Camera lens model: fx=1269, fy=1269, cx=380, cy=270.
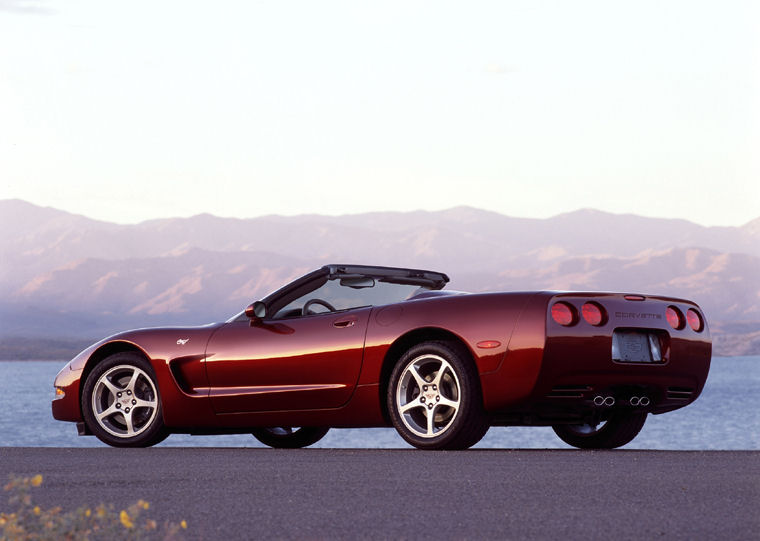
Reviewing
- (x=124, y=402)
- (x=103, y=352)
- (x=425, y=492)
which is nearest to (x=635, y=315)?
(x=425, y=492)

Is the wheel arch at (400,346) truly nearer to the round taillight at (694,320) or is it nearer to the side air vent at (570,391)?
the side air vent at (570,391)

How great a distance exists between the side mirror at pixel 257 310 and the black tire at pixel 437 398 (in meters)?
1.32

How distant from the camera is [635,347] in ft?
27.0

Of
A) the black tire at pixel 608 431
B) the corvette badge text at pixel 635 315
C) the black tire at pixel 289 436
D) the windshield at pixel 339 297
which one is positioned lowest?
the black tire at pixel 289 436

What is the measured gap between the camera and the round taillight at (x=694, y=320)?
342 inches

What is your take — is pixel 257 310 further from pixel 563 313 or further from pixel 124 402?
pixel 563 313

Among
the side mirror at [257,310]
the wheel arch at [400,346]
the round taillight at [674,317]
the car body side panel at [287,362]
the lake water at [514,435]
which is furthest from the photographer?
the lake water at [514,435]

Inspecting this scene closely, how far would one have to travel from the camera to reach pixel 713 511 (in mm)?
5195

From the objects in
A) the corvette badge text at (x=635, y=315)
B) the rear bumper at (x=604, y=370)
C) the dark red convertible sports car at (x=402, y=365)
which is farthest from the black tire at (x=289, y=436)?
the corvette badge text at (x=635, y=315)

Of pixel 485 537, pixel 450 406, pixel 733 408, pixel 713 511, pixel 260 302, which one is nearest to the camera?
pixel 485 537

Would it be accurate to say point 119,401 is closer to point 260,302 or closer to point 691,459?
point 260,302

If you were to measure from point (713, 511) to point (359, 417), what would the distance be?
3709mm

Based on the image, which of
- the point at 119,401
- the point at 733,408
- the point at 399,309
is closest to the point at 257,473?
the point at 399,309

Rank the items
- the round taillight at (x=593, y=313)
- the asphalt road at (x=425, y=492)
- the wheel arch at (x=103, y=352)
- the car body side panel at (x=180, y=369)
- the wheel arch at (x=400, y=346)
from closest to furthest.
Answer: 1. the asphalt road at (x=425, y=492)
2. the round taillight at (x=593, y=313)
3. the wheel arch at (x=400, y=346)
4. the car body side panel at (x=180, y=369)
5. the wheel arch at (x=103, y=352)
